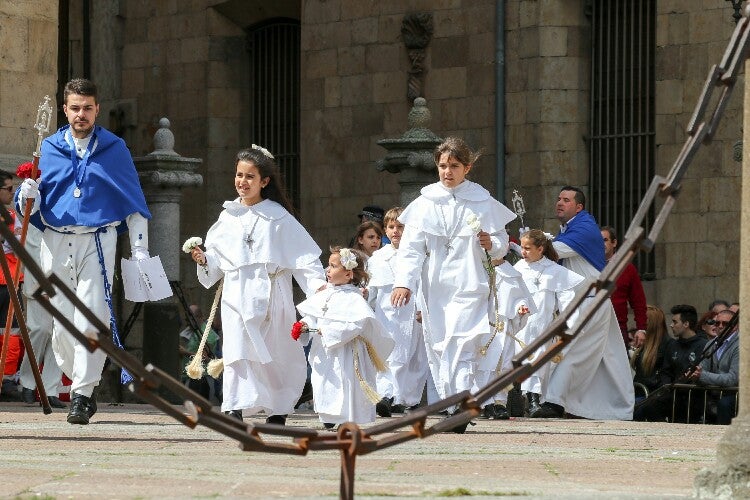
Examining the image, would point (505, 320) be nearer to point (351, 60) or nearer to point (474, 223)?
point (474, 223)

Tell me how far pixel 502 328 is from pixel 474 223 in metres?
0.75

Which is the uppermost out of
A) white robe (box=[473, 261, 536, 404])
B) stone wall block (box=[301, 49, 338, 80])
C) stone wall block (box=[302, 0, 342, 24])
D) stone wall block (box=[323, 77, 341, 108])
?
stone wall block (box=[302, 0, 342, 24])

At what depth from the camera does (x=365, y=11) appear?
23.2 metres

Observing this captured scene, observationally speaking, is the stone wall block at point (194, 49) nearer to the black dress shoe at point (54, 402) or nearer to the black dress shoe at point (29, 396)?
the black dress shoe at point (29, 396)

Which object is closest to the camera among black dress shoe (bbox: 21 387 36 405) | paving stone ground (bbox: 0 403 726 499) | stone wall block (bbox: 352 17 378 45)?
paving stone ground (bbox: 0 403 726 499)

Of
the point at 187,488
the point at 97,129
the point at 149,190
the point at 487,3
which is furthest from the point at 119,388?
the point at 187,488

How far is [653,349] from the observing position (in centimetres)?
1597

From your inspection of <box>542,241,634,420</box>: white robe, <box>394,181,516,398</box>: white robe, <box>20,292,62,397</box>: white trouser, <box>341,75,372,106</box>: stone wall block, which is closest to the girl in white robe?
<box>394,181,516,398</box>: white robe

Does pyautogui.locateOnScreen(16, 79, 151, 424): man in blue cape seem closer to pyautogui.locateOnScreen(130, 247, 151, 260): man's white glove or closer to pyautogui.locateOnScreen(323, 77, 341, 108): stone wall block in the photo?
pyautogui.locateOnScreen(130, 247, 151, 260): man's white glove

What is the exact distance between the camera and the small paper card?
11773mm

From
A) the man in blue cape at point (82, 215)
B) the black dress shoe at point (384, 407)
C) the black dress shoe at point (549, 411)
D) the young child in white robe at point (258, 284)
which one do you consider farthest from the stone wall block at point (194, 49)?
the young child in white robe at point (258, 284)

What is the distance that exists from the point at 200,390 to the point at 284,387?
7.14 metres

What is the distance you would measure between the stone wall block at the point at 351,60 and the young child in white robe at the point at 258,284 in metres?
11.6

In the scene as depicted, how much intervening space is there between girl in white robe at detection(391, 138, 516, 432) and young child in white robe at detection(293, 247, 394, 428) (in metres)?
0.53
